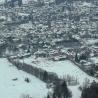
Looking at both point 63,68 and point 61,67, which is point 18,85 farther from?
point 61,67

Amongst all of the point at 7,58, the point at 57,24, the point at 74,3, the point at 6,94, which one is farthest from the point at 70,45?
the point at 74,3

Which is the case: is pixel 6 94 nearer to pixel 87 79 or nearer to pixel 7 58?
pixel 87 79

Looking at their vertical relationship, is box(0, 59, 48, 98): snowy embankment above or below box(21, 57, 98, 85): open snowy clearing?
below

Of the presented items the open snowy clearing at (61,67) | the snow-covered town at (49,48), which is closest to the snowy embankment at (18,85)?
the snow-covered town at (49,48)

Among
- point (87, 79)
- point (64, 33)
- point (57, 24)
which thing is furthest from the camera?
point (57, 24)

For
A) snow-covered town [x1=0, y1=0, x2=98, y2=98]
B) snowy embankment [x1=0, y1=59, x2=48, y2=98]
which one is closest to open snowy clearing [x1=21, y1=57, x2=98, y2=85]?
snow-covered town [x1=0, y1=0, x2=98, y2=98]

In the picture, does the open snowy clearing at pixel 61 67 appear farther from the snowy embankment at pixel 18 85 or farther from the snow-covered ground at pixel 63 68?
the snowy embankment at pixel 18 85

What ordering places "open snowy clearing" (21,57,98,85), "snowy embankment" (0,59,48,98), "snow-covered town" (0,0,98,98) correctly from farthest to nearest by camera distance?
1. "open snowy clearing" (21,57,98,85)
2. "snow-covered town" (0,0,98,98)
3. "snowy embankment" (0,59,48,98)

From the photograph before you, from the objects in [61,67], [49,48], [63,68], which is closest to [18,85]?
[63,68]

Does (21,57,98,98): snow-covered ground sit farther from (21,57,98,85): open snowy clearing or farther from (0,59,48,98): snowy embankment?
(0,59,48,98): snowy embankment
